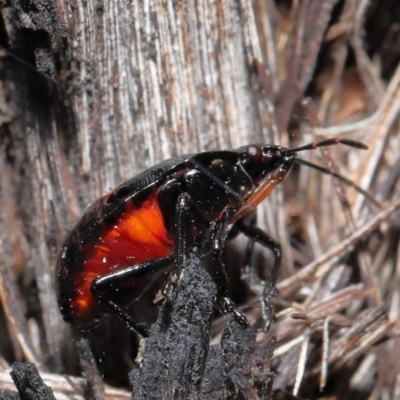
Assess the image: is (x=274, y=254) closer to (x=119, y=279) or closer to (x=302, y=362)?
(x=302, y=362)

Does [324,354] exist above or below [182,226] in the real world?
below

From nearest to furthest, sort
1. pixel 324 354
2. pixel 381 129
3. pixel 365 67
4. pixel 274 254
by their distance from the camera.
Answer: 1. pixel 324 354
2. pixel 274 254
3. pixel 381 129
4. pixel 365 67

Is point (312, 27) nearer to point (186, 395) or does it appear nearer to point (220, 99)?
point (220, 99)

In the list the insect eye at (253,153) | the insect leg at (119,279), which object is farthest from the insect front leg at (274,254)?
the insect leg at (119,279)

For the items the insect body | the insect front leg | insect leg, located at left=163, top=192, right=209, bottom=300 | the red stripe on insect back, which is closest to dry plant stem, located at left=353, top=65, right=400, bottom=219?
the insect front leg

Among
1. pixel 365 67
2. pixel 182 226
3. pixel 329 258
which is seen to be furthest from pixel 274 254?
pixel 365 67

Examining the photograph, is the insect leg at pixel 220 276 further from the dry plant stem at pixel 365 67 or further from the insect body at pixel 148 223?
the dry plant stem at pixel 365 67

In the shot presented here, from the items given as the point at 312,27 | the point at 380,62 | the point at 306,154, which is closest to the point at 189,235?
the point at 306,154
